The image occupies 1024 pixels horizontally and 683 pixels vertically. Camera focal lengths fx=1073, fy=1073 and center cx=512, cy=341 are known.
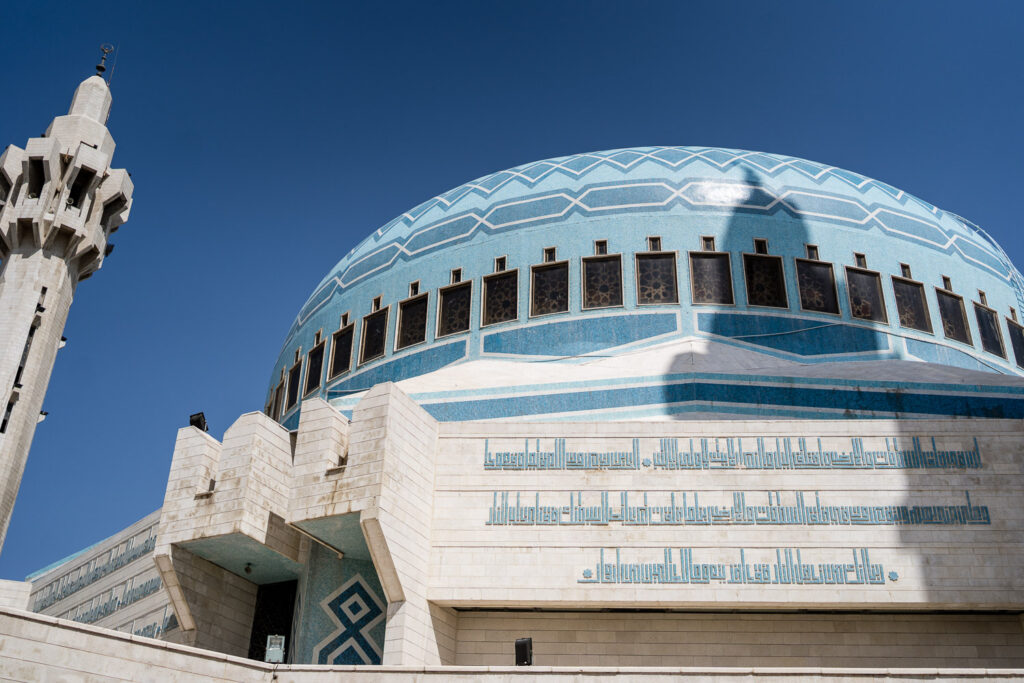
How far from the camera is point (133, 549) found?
18953 millimetres

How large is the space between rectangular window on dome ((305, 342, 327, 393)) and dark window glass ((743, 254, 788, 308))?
8.68m

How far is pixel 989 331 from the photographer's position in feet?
66.6

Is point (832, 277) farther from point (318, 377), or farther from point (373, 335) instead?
point (318, 377)

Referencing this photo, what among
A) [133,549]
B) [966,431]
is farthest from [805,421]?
[133,549]

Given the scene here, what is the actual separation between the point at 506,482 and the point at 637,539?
1.78 metres

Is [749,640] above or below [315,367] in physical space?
below

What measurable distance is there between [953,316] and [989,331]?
0.88 meters

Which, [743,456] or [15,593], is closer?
[743,456]

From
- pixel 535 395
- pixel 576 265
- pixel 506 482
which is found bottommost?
pixel 506 482

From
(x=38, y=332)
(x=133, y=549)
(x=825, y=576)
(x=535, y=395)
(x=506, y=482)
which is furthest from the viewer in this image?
(x=133, y=549)

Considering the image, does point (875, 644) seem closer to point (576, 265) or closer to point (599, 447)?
point (599, 447)

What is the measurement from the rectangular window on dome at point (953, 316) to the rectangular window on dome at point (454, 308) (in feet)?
28.7

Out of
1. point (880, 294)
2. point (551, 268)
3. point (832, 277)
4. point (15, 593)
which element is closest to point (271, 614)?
point (551, 268)

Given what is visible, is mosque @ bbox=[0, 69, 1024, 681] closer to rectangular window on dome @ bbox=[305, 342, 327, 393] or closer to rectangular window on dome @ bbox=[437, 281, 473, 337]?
rectangular window on dome @ bbox=[437, 281, 473, 337]
